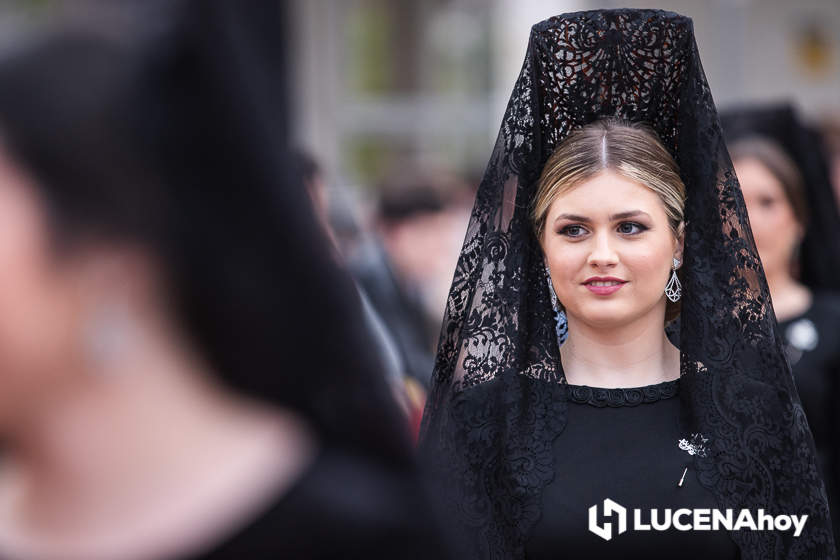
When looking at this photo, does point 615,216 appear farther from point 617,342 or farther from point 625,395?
point 625,395

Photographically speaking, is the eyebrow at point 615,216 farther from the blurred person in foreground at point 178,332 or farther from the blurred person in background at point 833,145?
the blurred person in background at point 833,145

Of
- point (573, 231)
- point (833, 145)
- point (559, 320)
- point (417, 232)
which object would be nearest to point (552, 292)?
point (559, 320)

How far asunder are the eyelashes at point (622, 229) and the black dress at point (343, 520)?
128 cm

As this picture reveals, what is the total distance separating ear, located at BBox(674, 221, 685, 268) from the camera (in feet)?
8.69

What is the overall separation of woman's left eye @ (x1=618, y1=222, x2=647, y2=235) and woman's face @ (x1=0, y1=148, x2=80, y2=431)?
1.55m

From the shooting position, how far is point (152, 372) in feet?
4.36

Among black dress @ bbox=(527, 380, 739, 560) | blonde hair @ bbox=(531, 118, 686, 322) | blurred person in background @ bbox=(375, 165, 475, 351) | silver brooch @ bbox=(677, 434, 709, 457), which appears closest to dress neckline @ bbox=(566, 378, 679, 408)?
black dress @ bbox=(527, 380, 739, 560)

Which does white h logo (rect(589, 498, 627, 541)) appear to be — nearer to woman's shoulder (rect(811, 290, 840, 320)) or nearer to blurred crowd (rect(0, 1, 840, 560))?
blurred crowd (rect(0, 1, 840, 560))

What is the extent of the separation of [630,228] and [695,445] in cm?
48

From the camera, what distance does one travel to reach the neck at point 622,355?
104 inches

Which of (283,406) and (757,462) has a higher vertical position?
(283,406)

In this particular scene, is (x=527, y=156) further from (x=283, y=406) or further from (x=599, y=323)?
(x=283, y=406)

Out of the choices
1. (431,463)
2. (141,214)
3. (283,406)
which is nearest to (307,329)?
(283,406)

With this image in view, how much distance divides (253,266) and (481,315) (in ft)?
4.69
